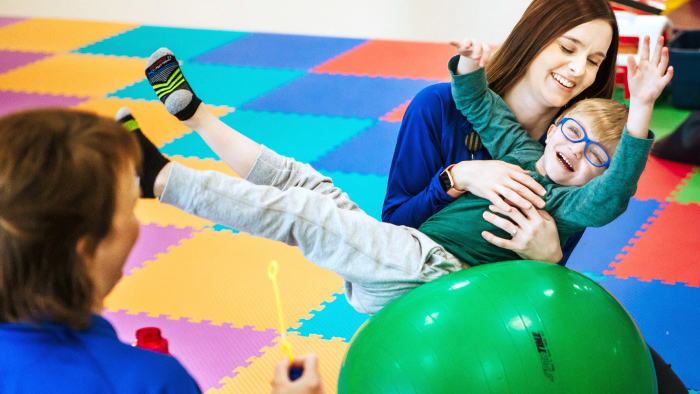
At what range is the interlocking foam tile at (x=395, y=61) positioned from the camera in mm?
6324

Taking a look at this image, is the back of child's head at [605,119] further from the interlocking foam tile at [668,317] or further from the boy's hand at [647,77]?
the interlocking foam tile at [668,317]

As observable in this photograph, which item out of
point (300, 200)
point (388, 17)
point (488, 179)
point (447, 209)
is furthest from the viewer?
point (388, 17)

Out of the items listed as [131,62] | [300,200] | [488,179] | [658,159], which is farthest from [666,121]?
[131,62]

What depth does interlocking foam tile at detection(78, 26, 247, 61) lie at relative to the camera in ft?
23.2

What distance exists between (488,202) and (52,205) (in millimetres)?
1638

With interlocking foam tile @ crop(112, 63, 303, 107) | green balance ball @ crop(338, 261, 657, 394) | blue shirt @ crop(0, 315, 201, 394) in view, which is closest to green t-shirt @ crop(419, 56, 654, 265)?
green balance ball @ crop(338, 261, 657, 394)

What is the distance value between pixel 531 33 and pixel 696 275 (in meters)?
1.75

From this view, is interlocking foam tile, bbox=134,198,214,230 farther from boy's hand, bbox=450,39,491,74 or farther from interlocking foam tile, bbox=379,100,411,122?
boy's hand, bbox=450,39,491,74

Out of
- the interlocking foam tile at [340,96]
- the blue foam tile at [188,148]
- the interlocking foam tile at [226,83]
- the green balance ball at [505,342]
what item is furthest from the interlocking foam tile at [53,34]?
the green balance ball at [505,342]

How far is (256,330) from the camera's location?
10.7 ft

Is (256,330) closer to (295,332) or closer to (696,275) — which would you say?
(295,332)

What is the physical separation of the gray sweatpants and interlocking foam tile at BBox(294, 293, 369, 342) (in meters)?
0.68

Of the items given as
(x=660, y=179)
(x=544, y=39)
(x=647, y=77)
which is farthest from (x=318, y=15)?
(x=647, y=77)

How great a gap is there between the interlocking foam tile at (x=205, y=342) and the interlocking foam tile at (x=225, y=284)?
6 cm
